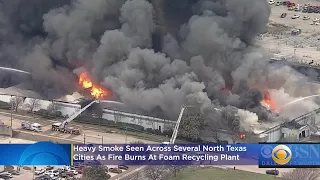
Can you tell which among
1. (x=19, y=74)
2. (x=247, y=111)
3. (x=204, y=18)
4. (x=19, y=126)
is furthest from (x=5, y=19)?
(x=247, y=111)

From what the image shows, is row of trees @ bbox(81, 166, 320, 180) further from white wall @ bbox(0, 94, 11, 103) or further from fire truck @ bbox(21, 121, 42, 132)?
white wall @ bbox(0, 94, 11, 103)

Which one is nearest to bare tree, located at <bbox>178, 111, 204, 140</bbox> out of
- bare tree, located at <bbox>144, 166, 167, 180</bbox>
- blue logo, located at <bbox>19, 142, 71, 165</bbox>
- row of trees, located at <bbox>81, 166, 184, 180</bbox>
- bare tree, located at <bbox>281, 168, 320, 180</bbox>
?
row of trees, located at <bbox>81, 166, 184, 180</bbox>

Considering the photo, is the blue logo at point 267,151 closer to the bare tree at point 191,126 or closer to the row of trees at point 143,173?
the row of trees at point 143,173

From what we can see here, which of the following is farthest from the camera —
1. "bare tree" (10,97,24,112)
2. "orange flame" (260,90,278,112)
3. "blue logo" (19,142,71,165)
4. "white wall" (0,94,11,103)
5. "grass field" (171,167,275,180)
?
"white wall" (0,94,11,103)

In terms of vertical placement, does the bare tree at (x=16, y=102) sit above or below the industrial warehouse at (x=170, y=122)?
above

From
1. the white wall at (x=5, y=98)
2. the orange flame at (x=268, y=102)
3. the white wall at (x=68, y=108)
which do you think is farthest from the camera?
the white wall at (x=5, y=98)

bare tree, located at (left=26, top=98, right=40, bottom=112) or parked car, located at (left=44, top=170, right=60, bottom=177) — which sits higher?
bare tree, located at (left=26, top=98, right=40, bottom=112)

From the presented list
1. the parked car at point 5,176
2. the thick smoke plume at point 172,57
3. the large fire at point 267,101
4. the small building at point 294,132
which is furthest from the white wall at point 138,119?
the parked car at point 5,176
